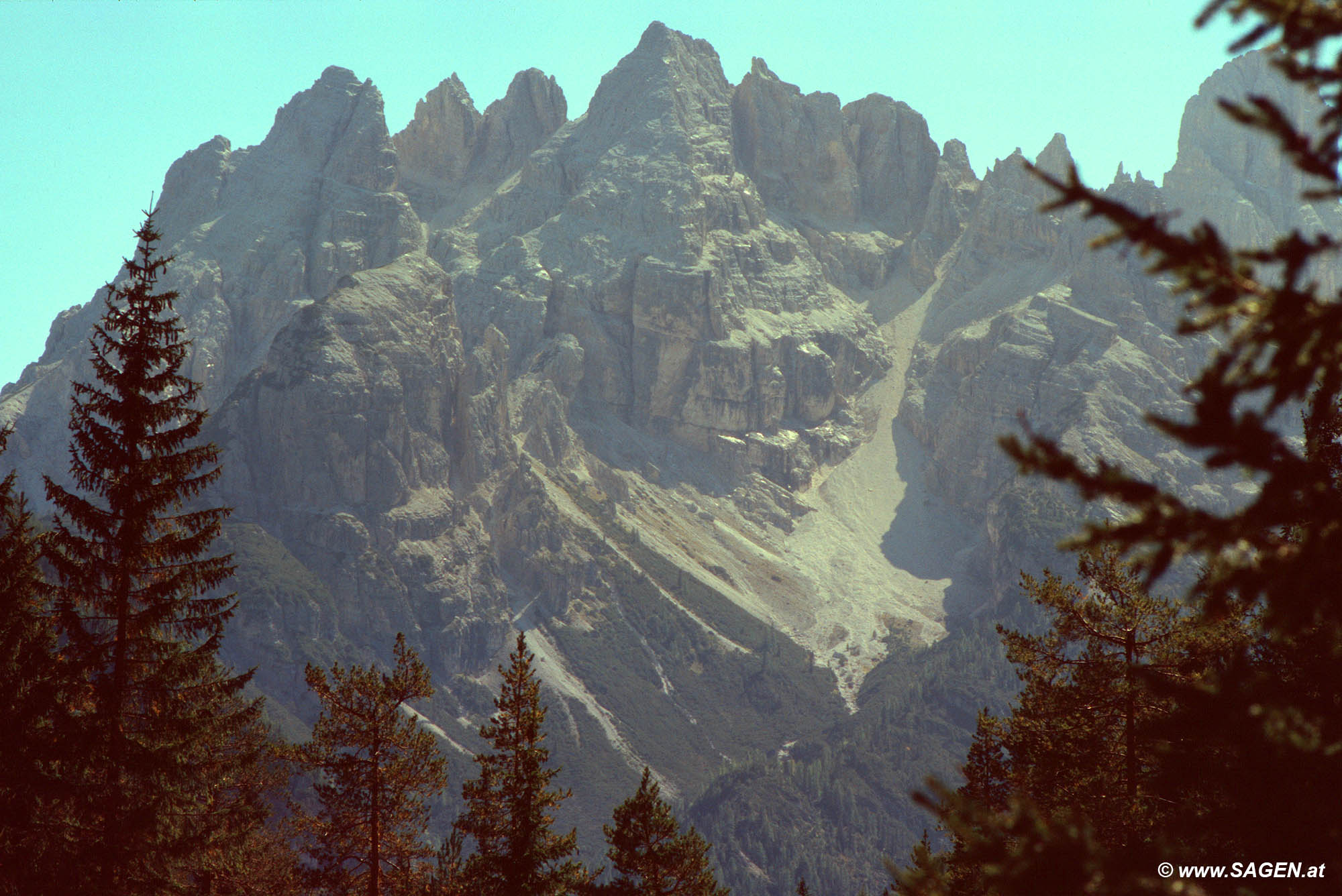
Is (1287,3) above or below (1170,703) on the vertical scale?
above

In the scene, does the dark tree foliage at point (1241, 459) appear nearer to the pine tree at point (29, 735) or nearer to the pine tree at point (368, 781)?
the pine tree at point (29, 735)

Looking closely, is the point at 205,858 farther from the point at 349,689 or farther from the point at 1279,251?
the point at 1279,251

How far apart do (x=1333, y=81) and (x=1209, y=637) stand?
1821 cm

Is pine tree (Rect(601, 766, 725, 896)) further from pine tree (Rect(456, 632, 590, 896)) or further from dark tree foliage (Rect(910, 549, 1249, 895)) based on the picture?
dark tree foliage (Rect(910, 549, 1249, 895))

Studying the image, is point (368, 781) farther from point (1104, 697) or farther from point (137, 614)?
point (1104, 697)

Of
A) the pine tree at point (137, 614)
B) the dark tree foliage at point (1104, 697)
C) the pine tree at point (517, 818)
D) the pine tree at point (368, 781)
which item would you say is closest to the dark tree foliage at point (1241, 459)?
the dark tree foliage at point (1104, 697)

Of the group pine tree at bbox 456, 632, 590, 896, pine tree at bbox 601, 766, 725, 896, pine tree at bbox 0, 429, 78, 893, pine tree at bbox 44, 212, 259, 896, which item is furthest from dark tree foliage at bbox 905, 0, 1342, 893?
pine tree at bbox 601, 766, 725, 896

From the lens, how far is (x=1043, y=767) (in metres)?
24.0

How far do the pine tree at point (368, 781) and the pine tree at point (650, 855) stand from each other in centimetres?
525

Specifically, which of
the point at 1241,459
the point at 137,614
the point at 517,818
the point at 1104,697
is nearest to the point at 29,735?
the point at 137,614

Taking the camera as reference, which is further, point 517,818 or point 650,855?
point 650,855

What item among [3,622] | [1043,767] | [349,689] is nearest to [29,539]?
[3,622]

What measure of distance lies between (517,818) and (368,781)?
395cm

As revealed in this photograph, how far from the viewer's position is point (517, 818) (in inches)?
1102
